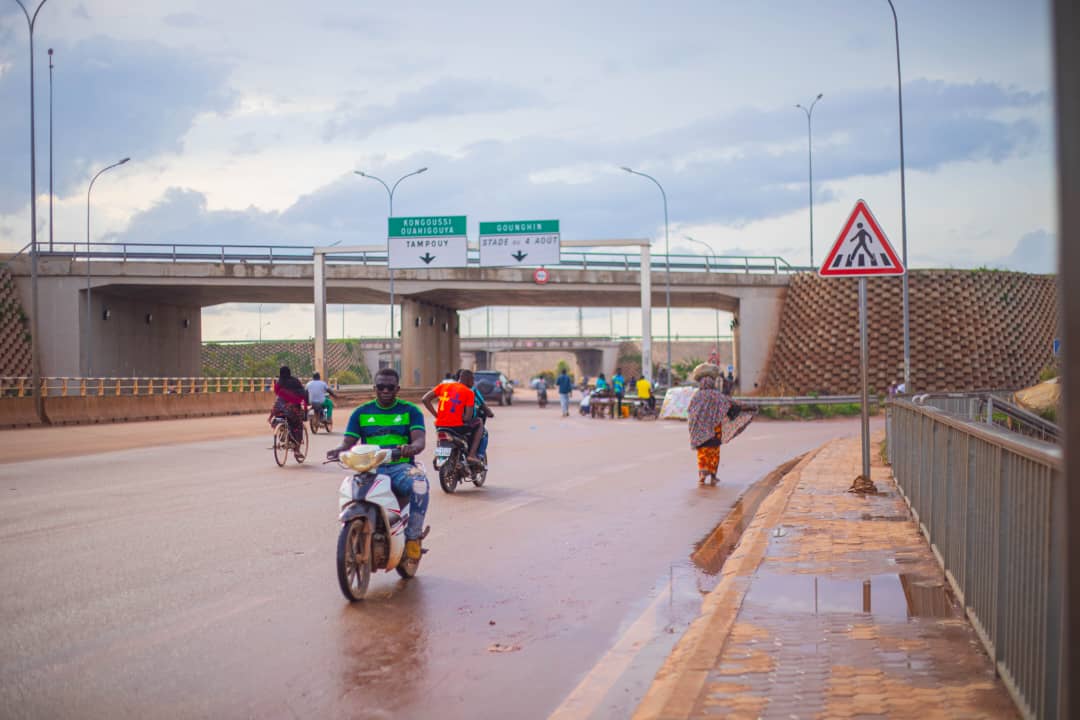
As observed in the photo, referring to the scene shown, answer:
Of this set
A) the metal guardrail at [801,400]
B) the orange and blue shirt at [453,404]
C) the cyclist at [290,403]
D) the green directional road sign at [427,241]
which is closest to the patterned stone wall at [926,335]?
the metal guardrail at [801,400]

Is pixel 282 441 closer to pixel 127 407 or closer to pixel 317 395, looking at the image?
pixel 317 395

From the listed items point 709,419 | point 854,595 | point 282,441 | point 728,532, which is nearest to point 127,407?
point 282,441

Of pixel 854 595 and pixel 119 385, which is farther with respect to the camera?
pixel 119 385

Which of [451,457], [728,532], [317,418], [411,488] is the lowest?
[728,532]

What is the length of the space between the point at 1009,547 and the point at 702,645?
5.15 feet

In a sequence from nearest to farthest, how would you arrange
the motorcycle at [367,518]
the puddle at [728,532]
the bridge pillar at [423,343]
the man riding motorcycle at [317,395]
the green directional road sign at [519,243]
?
the motorcycle at [367,518], the puddle at [728,532], the man riding motorcycle at [317,395], the green directional road sign at [519,243], the bridge pillar at [423,343]

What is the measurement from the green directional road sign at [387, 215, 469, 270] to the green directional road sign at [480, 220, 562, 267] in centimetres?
101

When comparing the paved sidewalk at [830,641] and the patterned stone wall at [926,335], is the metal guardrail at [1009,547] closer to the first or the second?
the paved sidewalk at [830,641]

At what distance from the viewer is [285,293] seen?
54562 mm

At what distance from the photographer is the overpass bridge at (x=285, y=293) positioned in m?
47.7

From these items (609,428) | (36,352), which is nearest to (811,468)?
(609,428)

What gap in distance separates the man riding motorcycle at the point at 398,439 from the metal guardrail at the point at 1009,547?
11.8 ft

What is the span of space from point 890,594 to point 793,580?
0.71 m

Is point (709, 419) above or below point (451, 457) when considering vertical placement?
above
